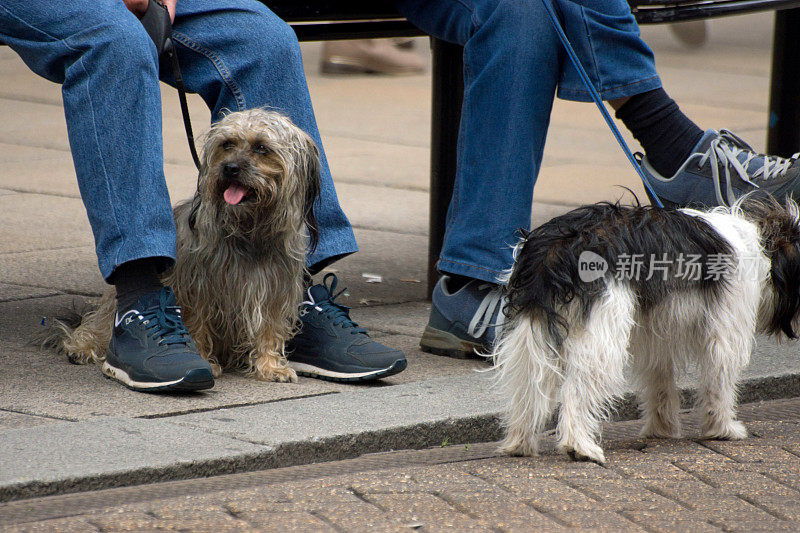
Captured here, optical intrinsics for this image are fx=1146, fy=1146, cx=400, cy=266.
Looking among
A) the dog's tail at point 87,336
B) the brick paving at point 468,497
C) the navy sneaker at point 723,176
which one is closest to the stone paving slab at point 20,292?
the dog's tail at point 87,336

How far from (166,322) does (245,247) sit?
0.39 metres

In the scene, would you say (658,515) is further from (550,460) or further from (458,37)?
(458,37)

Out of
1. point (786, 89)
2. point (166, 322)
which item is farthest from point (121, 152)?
point (786, 89)

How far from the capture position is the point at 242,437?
10.5ft

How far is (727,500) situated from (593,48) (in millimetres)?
1759

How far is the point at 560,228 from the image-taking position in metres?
3.27

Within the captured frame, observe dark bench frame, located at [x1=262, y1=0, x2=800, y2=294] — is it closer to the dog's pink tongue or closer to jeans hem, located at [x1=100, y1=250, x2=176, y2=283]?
the dog's pink tongue

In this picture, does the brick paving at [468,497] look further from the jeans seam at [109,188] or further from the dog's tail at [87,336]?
the dog's tail at [87,336]

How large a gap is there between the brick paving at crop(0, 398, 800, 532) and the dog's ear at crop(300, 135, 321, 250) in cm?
95

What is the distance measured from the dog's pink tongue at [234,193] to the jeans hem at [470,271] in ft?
2.86

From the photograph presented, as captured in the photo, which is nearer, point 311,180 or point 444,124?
point 311,180

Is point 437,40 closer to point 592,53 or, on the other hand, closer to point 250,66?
point 592,53

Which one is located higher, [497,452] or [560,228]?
[560,228]

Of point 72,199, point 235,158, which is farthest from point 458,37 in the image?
point 72,199
